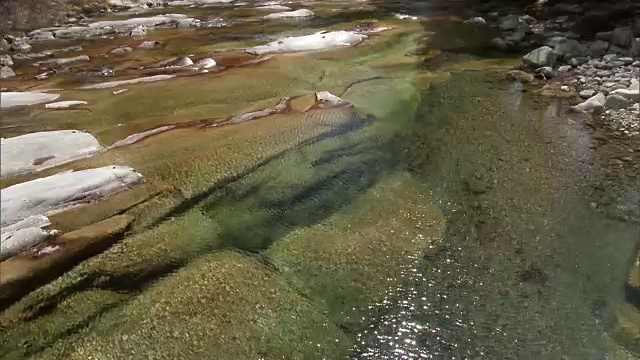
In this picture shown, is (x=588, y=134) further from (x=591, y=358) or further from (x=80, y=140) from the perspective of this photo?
(x=80, y=140)

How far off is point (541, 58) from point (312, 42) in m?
4.20

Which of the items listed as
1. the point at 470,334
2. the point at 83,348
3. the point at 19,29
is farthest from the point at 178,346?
the point at 19,29

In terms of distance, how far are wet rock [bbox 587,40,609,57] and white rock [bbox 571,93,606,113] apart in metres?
2.39

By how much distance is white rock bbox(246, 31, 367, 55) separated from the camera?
32.4 ft

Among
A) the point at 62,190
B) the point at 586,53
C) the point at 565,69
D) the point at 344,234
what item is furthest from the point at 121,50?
the point at 586,53

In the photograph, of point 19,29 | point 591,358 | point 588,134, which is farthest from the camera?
point 19,29

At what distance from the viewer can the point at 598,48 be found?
8867 mm

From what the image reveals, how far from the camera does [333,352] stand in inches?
123

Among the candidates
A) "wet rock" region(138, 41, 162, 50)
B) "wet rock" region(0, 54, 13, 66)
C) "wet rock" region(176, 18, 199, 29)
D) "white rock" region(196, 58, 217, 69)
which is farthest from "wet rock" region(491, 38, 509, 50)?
"wet rock" region(0, 54, 13, 66)

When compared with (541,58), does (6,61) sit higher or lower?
lower

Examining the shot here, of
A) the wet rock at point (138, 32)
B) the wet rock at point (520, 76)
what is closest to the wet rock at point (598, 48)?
the wet rock at point (520, 76)

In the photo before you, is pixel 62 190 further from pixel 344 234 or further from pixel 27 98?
pixel 27 98

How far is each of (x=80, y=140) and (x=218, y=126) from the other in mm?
1468

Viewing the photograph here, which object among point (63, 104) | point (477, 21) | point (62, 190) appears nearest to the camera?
point (62, 190)
